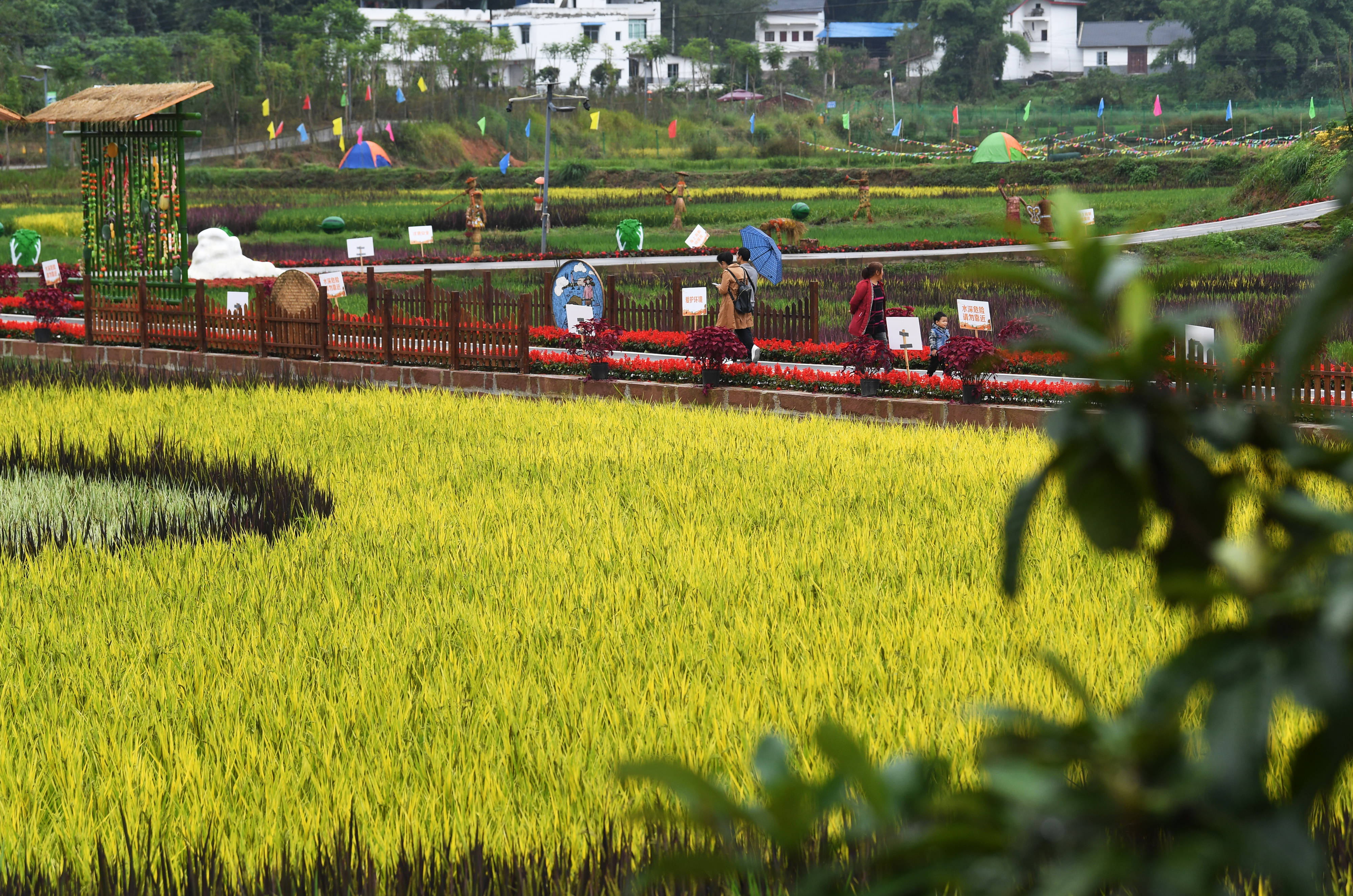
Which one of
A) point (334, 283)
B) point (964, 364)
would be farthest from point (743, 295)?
point (334, 283)

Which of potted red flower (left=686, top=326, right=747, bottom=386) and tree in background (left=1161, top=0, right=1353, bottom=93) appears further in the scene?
tree in background (left=1161, top=0, right=1353, bottom=93)

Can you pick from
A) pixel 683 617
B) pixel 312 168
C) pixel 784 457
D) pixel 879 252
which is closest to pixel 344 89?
pixel 312 168

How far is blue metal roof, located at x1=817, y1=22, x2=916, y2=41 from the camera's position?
335 ft

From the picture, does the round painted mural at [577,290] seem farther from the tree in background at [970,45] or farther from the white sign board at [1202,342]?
the tree in background at [970,45]

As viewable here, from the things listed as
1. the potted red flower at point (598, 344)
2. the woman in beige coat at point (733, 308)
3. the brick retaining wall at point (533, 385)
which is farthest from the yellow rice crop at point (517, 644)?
the woman in beige coat at point (733, 308)

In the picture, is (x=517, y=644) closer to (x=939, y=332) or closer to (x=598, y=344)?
(x=598, y=344)

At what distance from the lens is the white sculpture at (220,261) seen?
25359 mm

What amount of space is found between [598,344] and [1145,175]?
35539 millimetres

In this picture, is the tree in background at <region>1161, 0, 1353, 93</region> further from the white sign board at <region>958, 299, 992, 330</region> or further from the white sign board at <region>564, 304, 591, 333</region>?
the white sign board at <region>958, 299, 992, 330</region>

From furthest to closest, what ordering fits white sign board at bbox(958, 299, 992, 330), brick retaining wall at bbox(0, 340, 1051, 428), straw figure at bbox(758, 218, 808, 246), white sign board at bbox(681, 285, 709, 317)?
straw figure at bbox(758, 218, 808, 246)
white sign board at bbox(681, 285, 709, 317)
brick retaining wall at bbox(0, 340, 1051, 428)
white sign board at bbox(958, 299, 992, 330)

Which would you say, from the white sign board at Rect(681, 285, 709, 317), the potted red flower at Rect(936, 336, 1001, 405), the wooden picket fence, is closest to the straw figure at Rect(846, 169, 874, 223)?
the wooden picket fence

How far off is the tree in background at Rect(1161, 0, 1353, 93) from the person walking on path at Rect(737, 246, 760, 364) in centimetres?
5887

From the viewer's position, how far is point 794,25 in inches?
4171

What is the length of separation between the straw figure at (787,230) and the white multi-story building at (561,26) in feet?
184
